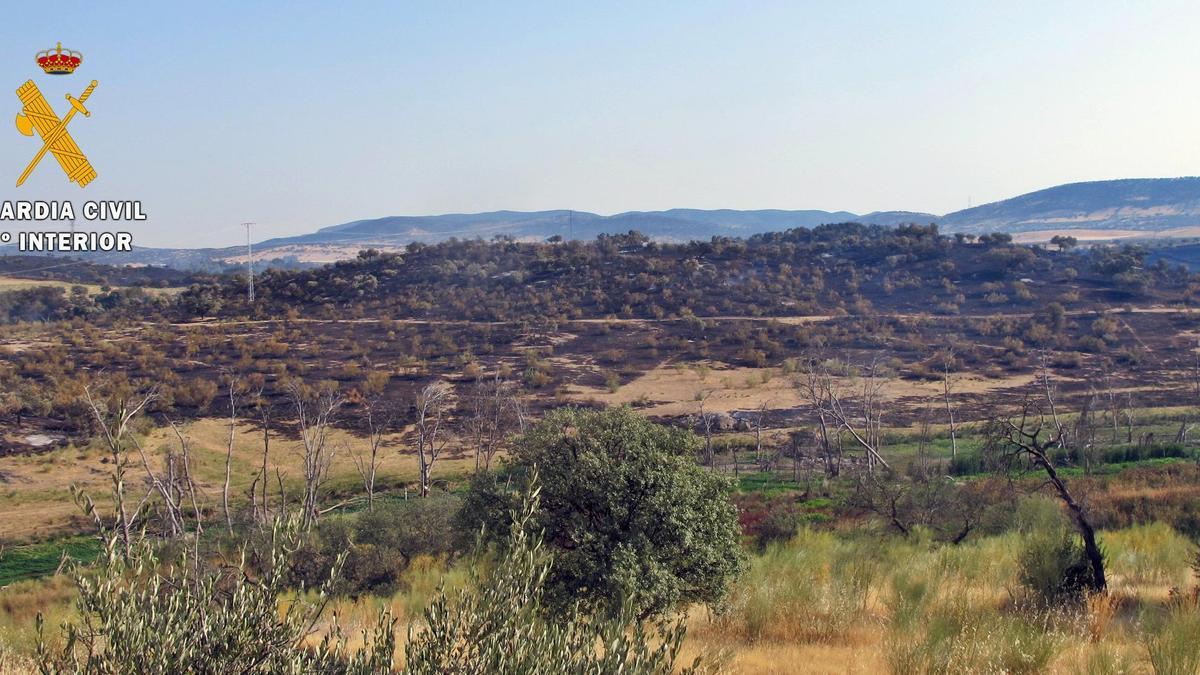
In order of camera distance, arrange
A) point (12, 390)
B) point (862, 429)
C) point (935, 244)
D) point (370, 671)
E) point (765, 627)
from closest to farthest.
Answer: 1. point (370, 671)
2. point (765, 627)
3. point (862, 429)
4. point (12, 390)
5. point (935, 244)

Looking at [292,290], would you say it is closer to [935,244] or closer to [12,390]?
[12,390]

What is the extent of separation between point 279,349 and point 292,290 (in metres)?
21.2

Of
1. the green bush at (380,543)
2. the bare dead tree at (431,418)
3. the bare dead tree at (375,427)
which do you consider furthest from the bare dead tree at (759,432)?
the green bush at (380,543)

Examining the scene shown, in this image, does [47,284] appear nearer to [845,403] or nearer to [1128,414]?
[845,403]

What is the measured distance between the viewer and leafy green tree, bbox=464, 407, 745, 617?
8969 millimetres

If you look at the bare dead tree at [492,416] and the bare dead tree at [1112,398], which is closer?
the bare dead tree at [1112,398]

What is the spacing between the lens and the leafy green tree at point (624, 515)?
8969 mm

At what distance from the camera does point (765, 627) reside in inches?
402

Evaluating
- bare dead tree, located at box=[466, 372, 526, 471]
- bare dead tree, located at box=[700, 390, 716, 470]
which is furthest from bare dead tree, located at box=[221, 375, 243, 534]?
bare dead tree, located at box=[700, 390, 716, 470]

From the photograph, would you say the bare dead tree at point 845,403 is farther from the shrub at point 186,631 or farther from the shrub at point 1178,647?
the shrub at point 186,631

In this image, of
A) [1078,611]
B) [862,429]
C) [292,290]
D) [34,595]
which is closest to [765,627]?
[1078,611]

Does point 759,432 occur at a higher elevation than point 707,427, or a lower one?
lower

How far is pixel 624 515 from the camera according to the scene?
9367 millimetres

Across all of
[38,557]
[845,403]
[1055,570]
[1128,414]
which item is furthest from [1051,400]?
[38,557]
